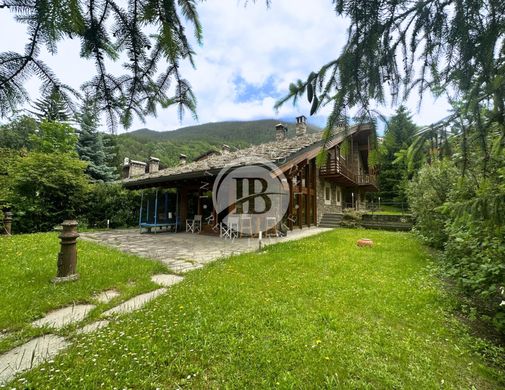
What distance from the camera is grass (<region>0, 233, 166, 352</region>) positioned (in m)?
2.61

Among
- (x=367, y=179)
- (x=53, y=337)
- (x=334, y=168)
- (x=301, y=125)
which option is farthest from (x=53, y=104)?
(x=367, y=179)

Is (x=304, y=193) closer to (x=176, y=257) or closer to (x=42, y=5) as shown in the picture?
(x=176, y=257)

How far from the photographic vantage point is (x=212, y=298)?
322 cm

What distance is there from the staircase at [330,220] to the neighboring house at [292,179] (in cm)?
37

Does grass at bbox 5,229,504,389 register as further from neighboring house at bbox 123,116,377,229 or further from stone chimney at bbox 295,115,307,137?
stone chimney at bbox 295,115,307,137

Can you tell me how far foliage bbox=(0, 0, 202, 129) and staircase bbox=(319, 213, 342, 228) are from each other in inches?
516

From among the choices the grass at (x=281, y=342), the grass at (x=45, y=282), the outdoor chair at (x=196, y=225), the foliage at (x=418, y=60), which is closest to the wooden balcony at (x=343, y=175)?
the outdoor chair at (x=196, y=225)

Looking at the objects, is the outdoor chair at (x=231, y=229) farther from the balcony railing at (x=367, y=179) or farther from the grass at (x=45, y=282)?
the balcony railing at (x=367, y=179)

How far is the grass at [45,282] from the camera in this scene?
8.56ft

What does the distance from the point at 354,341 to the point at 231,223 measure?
732 centimetres

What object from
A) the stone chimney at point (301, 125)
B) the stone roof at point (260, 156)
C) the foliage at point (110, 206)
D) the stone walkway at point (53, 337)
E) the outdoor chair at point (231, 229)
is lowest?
the stone walkway at point (53, 337)

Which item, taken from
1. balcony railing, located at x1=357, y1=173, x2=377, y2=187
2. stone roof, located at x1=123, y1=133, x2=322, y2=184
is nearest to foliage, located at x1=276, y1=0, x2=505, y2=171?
stone roof, located at x1=123, y1=133, x2=322, y2=184

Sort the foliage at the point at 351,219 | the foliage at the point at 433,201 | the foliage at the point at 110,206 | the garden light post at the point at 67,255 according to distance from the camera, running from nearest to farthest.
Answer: the garden light post at the point at 67,255, the foliage at the point at 433,201, the foliage at the point at 110,206, the foliage at the point at 351,219

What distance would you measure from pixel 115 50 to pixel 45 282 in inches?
157
